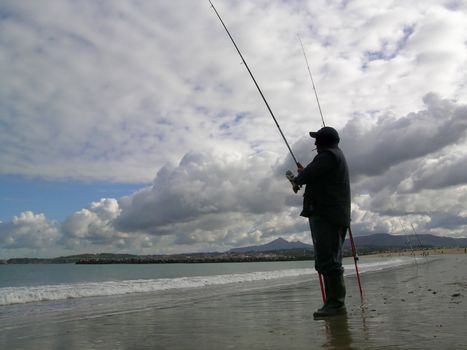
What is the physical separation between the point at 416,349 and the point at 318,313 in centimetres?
203

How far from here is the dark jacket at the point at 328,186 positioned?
507 centimetres

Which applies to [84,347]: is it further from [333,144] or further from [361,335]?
[333,144]

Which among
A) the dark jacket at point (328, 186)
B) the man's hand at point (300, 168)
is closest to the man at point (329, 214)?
the dark jacket at point (328, 186)

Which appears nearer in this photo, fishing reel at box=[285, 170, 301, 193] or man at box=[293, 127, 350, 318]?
man at box=[293, 127, 350, 318]

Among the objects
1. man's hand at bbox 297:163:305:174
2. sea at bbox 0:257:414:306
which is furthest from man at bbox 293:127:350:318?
sea at bbox 0:257:414:306

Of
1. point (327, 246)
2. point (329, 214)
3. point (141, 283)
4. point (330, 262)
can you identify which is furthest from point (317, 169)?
point (141, 283)

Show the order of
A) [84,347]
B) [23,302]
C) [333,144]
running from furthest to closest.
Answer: [23,302]
[333,144]
[84,347]

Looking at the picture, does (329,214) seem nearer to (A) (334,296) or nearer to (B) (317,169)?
(B) (317,169)

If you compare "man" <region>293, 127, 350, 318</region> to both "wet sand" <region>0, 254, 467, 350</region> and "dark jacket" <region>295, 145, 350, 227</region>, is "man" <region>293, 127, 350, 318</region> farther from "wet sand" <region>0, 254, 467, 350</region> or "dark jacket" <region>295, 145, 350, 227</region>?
"wet sand" <region>0, 254, 467, 350</region>

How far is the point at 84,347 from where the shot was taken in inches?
166

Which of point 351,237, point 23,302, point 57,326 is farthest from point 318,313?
point 23,302

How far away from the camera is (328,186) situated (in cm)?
516

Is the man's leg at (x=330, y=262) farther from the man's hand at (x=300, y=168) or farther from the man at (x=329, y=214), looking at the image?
the man's hand at (x=300, y=168)

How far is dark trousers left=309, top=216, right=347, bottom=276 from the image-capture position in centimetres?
504
